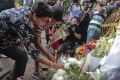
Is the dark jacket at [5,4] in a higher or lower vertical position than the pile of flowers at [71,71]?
higher

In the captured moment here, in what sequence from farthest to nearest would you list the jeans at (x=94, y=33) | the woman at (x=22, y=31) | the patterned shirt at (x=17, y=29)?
the jeans at (x=94, y=33) → the patterned shirt at (x=17, y=29) → the woman at (x=22, y=31)

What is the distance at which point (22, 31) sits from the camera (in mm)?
5355

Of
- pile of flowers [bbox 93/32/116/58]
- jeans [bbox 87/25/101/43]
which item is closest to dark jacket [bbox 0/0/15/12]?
jeans [bbox 87/25/101/43]

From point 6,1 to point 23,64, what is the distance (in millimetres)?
3292

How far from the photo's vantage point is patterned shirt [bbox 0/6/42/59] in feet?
17.4

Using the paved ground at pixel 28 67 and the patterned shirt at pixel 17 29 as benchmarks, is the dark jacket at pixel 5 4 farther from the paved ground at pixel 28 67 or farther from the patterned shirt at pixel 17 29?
the patterned shirt at pixel 17 29

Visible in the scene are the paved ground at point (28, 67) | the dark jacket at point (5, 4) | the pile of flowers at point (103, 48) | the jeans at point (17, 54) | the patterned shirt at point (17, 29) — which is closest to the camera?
the patterned shirt at point (17, 29)

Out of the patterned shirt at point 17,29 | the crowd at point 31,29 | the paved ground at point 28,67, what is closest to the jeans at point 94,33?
the crowd at point 31,29

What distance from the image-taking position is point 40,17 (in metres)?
5.14

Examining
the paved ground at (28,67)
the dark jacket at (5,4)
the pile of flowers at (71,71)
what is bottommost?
the pile of flowers at (71,71)

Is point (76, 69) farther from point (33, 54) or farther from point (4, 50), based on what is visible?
point (4, 50)

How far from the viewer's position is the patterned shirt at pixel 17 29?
5289mm

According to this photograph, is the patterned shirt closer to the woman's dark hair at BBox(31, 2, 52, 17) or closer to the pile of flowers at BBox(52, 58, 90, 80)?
the woman's dark hair at BBox(31, 2, 52, 17)

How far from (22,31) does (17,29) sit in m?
0.17
